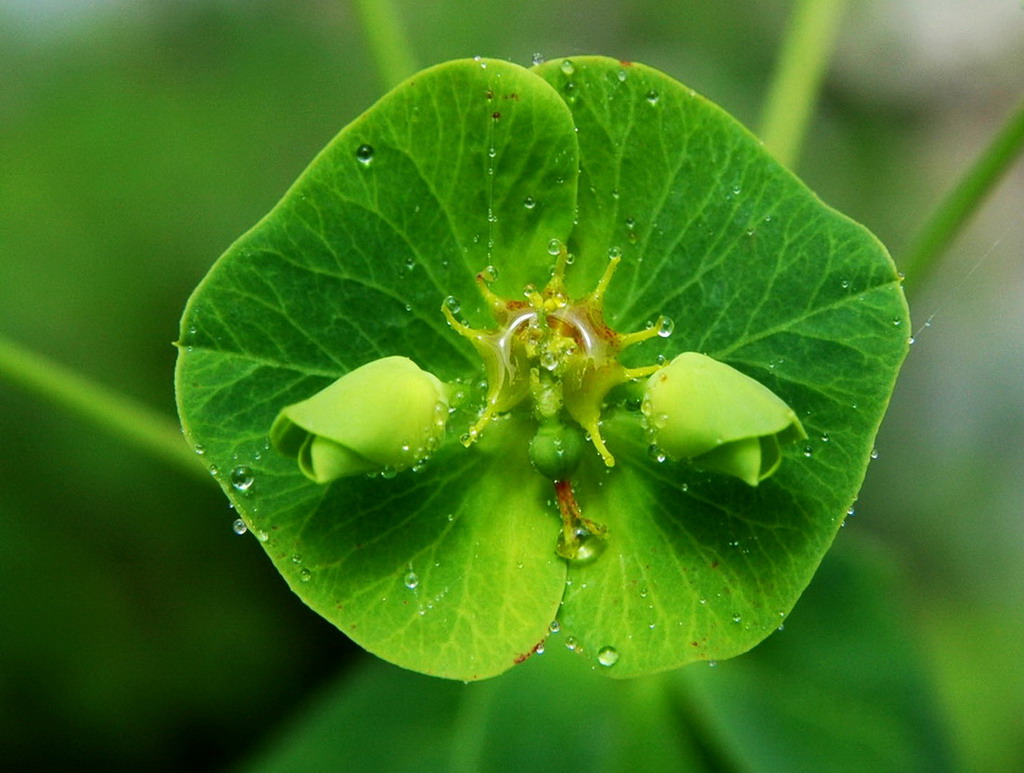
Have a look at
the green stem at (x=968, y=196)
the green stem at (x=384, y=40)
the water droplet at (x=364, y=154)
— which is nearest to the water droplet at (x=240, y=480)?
the water droplet at (x=364, y=154)

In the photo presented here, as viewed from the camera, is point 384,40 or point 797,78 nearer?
point 384,40

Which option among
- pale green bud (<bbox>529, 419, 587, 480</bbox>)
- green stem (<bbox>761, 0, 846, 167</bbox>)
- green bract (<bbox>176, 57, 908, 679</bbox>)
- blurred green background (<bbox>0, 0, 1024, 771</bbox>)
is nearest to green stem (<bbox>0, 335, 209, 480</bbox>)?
green bract (<bbox>176, 57, 908, 679</bbox>)

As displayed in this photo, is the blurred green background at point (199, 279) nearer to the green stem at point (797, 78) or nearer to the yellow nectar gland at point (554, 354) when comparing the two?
the green stem at point (797, 78)

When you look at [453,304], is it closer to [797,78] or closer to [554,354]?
[554,354]

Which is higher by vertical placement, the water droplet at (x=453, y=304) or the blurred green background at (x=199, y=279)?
the water droplet at (x=453, y=304)

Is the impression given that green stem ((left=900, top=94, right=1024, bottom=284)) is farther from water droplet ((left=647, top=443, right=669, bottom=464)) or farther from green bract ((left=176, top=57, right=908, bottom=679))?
water droplet ((left=647, top=443, right=669, bottom=464))

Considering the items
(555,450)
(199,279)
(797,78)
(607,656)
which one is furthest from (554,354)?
(199,279)

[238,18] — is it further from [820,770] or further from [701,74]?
[820,770]

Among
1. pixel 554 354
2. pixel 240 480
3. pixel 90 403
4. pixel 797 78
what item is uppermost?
pixel 797 78
